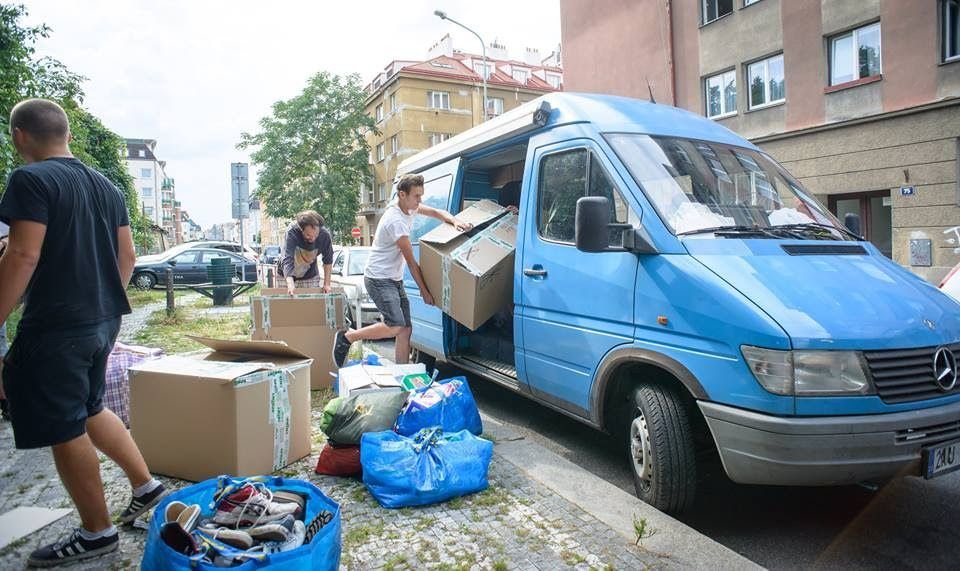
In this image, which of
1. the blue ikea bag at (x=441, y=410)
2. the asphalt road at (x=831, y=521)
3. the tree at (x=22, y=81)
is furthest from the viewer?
the tree at (x=22, y=81)

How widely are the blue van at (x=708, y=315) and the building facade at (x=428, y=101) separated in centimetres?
3808

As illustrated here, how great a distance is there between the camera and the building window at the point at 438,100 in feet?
149

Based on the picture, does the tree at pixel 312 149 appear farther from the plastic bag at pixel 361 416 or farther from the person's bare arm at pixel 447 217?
the plastic bag at pixel 361 416

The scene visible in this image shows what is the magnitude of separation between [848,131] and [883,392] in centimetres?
1495

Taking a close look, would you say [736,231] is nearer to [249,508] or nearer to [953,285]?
[249,508]

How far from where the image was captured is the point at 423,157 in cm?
691

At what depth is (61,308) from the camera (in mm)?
2727

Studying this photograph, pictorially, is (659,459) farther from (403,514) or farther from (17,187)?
(17,187)

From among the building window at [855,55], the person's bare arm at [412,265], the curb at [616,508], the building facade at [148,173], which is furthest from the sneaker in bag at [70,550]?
the building facade at [148,173]

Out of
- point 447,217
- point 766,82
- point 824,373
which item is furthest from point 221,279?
point 766,82

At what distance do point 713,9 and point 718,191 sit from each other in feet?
58.1

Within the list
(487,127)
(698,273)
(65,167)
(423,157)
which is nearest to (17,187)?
(65,167)

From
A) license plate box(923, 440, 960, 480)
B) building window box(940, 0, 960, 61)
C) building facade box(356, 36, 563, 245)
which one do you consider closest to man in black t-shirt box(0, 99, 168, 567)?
license plate box(923, 440, 960, 480)

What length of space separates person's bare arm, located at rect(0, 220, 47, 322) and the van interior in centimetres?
323
